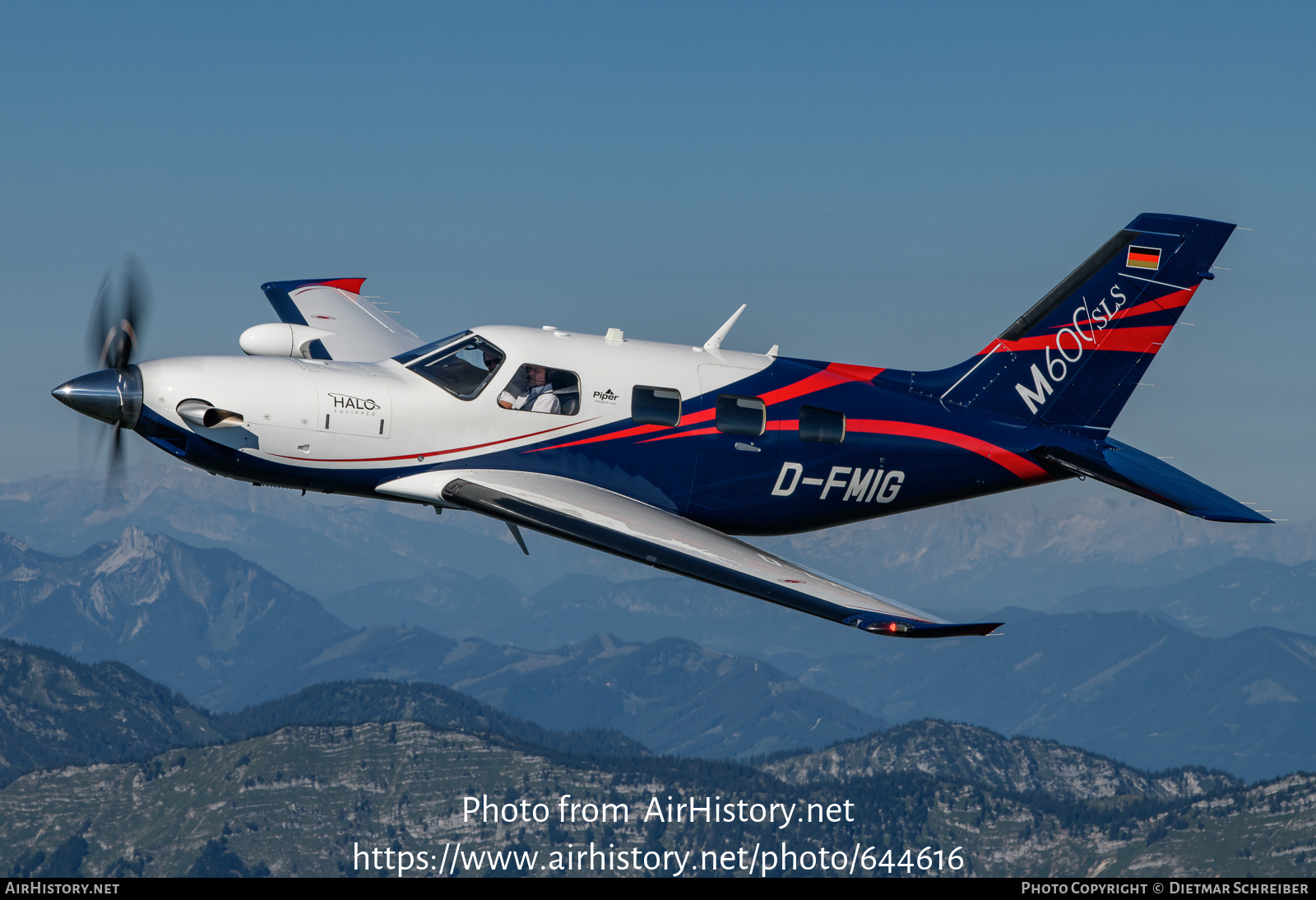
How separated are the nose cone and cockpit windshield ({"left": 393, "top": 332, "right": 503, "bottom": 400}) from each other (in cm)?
606

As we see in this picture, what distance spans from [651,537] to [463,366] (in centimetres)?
642

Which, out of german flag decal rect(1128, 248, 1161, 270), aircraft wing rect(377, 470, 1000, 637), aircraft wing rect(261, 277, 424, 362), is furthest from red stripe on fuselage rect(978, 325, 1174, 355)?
aircraft wing rect(261, 277, 424, 362)

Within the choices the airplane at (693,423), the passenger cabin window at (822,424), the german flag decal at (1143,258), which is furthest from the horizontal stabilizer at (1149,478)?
the passenger cabin window at (822,424)

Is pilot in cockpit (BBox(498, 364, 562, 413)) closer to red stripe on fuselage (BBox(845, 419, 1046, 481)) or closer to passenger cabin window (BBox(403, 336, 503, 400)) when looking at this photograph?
passenger cabin window (BBox(403, 336, 503, 400))

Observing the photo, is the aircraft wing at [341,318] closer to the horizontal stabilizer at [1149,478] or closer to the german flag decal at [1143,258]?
the horizontal stabilizer at [1149,478]

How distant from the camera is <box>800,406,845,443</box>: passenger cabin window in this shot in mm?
29859

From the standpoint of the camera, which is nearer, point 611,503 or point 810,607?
point 810,607

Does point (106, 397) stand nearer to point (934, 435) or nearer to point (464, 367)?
point (464, 367)

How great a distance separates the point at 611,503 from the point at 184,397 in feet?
31.8

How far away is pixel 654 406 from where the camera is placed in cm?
2872

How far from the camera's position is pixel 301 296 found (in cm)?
4047

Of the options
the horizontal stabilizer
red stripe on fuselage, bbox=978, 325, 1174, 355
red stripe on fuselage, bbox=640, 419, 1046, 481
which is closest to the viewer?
the horizontal stabilizer
